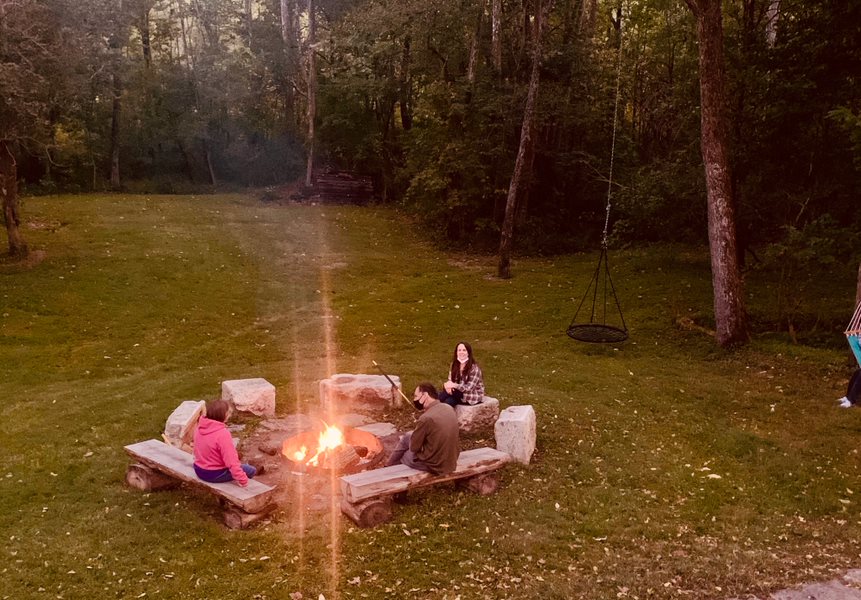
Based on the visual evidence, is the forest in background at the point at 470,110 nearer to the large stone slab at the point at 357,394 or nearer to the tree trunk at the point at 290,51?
the tree trunk at the point at 290,51

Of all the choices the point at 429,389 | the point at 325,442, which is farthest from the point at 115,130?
the point at 429,389

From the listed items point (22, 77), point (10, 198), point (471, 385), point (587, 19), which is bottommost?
point (471, 385)

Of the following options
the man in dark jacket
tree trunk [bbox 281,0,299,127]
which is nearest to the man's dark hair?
the man in dark jacket

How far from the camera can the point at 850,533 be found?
8852 mm

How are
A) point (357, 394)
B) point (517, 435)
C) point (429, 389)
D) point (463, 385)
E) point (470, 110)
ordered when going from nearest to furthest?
point (429, 389)
point (517, 435)
point (463, 385)
point (357, 394)
point (470, 110)

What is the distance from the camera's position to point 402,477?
888cm

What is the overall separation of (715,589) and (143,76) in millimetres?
48375

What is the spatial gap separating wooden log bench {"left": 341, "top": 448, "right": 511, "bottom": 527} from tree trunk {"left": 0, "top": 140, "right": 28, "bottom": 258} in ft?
68.1

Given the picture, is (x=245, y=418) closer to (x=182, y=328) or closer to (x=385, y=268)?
(x=182, y=328)

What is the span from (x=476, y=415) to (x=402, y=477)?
3127 millimetres

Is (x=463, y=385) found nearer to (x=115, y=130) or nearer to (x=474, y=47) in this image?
(x=474, y=47)

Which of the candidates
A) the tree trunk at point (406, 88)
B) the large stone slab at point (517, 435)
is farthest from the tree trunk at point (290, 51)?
the large stone slab at point (517, 435)

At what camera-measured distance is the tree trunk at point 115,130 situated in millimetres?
43516

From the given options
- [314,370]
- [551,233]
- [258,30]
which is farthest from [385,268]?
[258,30]
